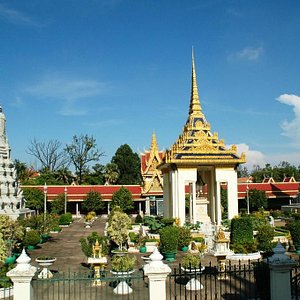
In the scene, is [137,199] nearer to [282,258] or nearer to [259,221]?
[259,221]

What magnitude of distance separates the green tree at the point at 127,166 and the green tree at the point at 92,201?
15.1 m

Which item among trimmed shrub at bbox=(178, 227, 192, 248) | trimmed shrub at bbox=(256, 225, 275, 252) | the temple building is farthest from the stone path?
trimmed shrub at bbox=(256, 225, 275, 252)

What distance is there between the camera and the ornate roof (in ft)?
105

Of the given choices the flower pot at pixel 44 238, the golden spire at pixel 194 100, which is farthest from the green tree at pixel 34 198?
the golden spire at pixel 194 100

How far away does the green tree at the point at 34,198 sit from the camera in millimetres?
48338

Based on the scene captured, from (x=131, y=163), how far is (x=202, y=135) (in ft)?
117

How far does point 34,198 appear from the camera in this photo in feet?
160

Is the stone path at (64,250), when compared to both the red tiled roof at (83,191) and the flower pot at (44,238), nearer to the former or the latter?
the flower pot at (44,238)

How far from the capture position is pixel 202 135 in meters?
33.6

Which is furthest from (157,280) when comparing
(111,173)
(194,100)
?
(111,173)

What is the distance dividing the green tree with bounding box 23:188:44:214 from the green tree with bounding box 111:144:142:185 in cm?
1884

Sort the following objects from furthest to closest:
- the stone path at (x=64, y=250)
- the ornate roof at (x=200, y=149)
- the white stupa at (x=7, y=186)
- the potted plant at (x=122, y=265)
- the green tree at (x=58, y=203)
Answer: the green tree at (x=58, y=203), the ornate roof at (x=200, y=149), the white stupa at (x=7, y=186), the stone path at (x=64, y=250), the potted plant at (x=122, y=265)

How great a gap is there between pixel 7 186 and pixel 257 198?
2932 centimetres

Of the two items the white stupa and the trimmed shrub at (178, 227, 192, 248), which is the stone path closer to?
the white stupa
